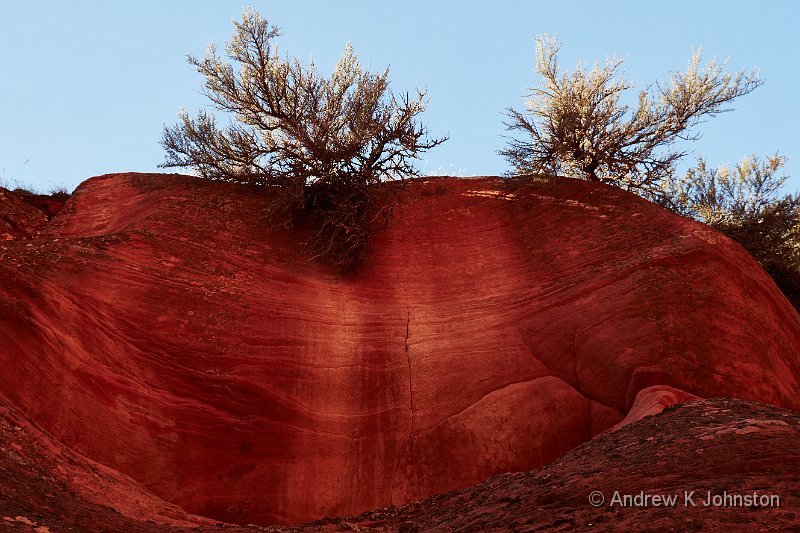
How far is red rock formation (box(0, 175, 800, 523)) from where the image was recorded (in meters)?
8.41

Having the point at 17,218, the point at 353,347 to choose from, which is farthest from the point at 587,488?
the point at 17,218

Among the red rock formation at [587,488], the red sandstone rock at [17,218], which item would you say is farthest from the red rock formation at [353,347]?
the red rock formation at [587,488]

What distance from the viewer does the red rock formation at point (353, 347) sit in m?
8.41

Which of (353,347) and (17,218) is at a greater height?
(17,218)

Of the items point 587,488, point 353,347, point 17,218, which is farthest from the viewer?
point 17,218

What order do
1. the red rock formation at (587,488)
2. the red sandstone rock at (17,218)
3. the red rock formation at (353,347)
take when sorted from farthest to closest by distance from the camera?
the red sandstone rock at (17,218) → the red rock formation at (353,347) → the red rock formation at (587,488)

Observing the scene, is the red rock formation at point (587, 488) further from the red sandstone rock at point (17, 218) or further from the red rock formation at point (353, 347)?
the red sandstone rock at point (17, 218)

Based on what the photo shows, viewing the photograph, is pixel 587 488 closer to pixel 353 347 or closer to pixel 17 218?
pixel 353 347

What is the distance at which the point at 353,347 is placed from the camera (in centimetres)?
1026

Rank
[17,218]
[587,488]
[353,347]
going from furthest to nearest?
[17,218], [353,347], [587,488]

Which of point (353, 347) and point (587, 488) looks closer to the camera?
point (587, 488)

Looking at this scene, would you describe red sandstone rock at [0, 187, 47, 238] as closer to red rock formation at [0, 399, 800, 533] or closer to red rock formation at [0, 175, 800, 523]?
red rock formation at [0, 175, 800, 523]

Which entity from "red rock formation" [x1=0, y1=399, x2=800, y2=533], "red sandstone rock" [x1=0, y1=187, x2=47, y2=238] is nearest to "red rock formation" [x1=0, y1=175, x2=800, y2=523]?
"red sandstone rock" [x1=0, y1=187, x2=47, y2=238]

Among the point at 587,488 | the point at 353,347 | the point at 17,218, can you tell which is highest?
the point at 17,218
